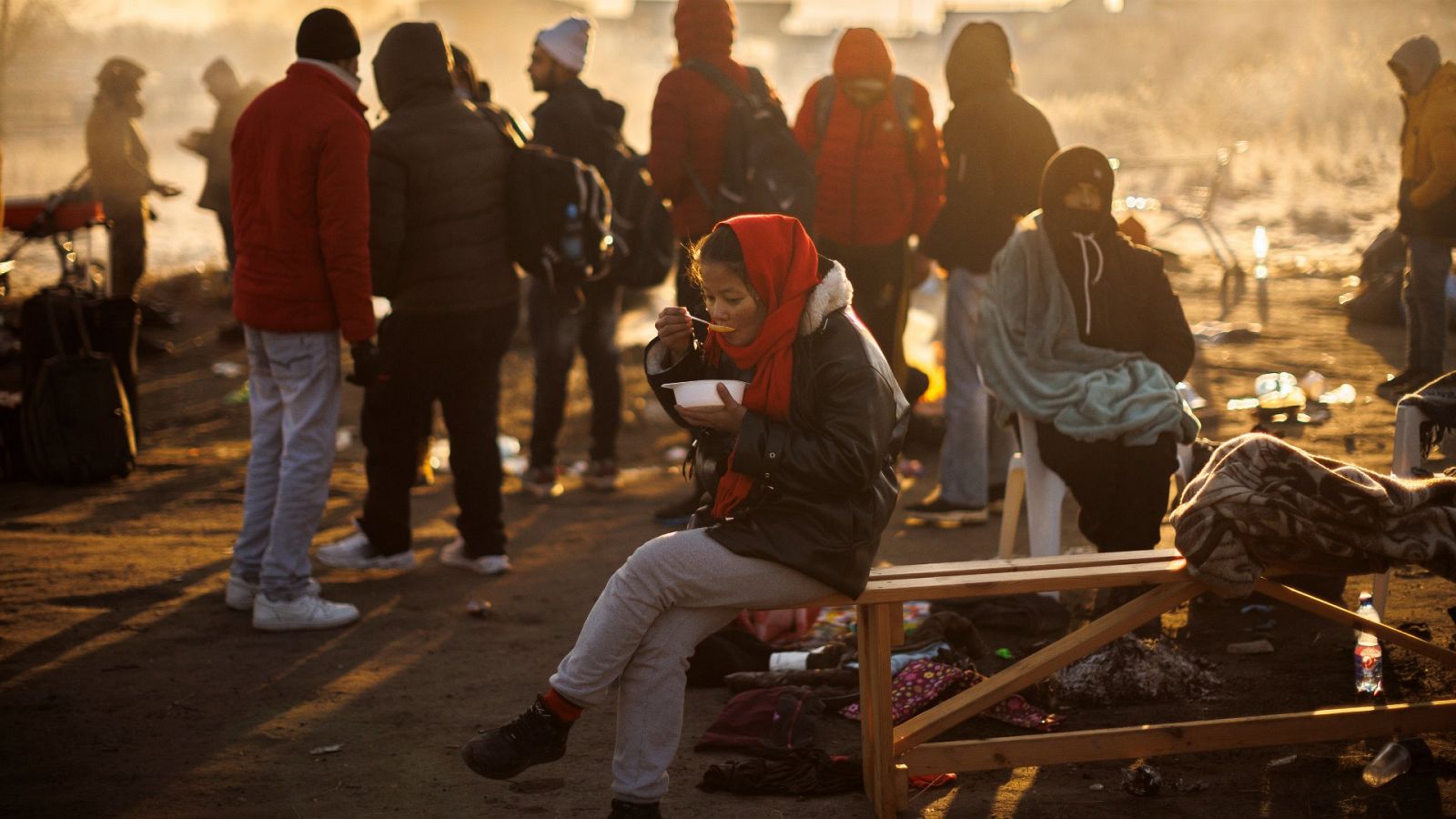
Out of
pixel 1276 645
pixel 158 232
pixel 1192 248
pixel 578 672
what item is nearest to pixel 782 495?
pixel 578 672

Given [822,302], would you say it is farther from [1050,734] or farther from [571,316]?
[571,316]

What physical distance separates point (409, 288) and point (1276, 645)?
353 centimetres

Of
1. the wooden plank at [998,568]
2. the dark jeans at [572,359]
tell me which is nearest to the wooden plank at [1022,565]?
the wooden plank at [998,568]

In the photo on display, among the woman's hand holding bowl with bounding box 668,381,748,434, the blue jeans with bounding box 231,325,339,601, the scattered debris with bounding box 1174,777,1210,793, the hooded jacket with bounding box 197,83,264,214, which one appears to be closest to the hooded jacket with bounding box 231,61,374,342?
the blue jeans with bounding box 231,325,339,601

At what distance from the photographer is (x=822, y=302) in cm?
360

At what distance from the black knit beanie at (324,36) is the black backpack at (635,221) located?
7.22ft

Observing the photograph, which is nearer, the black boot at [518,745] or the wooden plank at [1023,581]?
the black boot at [518,745]

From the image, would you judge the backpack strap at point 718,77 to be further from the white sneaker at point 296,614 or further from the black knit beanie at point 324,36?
the white sneaker at point 296,614

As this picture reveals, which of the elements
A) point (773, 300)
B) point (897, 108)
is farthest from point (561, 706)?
point (897, 108)

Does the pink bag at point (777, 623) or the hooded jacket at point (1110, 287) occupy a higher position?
the hooded jacket at point (1110, 287)

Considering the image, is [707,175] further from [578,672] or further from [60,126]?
[60,126]

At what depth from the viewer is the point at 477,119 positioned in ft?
18.8

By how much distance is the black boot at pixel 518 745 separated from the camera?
351cm

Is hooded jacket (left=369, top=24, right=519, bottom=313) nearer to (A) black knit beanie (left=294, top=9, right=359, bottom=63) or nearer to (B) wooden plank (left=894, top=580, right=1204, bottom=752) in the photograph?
(A) black knit beanie (left=294, top=9, right=359, bottom=63)
